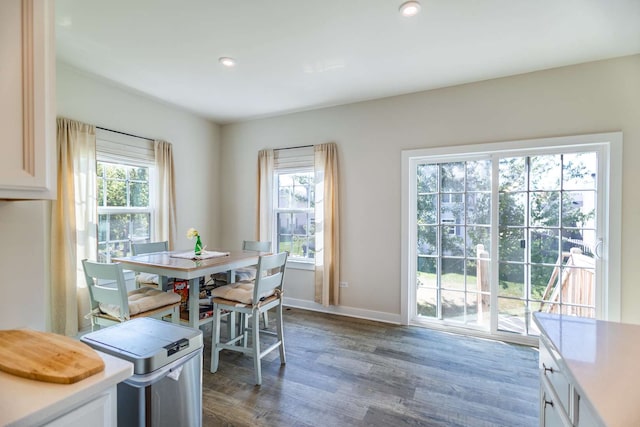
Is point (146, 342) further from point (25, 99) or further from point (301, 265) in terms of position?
point (301, 265)

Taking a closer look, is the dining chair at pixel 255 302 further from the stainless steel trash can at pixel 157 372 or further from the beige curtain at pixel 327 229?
the beige curtain at pixel 327 229

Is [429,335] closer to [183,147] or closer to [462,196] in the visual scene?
[462,196]

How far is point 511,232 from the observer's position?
2943 millimetres

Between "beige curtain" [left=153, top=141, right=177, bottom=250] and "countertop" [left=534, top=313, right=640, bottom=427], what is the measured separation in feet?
12.1

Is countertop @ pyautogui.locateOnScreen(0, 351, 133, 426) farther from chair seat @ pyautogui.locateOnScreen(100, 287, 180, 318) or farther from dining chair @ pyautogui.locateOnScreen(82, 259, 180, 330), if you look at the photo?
chair seat @ pyautogui.locateOnScreen(100, 287, 180, 318)

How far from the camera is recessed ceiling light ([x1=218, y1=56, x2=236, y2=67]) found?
8.47 ft

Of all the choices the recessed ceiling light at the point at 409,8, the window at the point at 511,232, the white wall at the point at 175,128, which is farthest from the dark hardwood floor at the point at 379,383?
the recessed ceiling light at the point at 409,8

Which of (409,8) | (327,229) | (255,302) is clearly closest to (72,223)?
(255,302)

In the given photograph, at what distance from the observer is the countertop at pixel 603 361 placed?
0.74 m

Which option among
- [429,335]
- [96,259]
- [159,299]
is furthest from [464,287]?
[96,259]

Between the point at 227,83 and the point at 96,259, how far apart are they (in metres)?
2.22

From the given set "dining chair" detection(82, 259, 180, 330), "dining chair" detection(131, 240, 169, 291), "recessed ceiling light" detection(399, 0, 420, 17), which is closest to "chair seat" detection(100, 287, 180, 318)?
"dining chair" detection(82, 259, 180, 330)

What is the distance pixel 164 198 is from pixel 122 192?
1.43 ft

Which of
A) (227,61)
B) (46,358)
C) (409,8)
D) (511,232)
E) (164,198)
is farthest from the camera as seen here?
(164,198)
